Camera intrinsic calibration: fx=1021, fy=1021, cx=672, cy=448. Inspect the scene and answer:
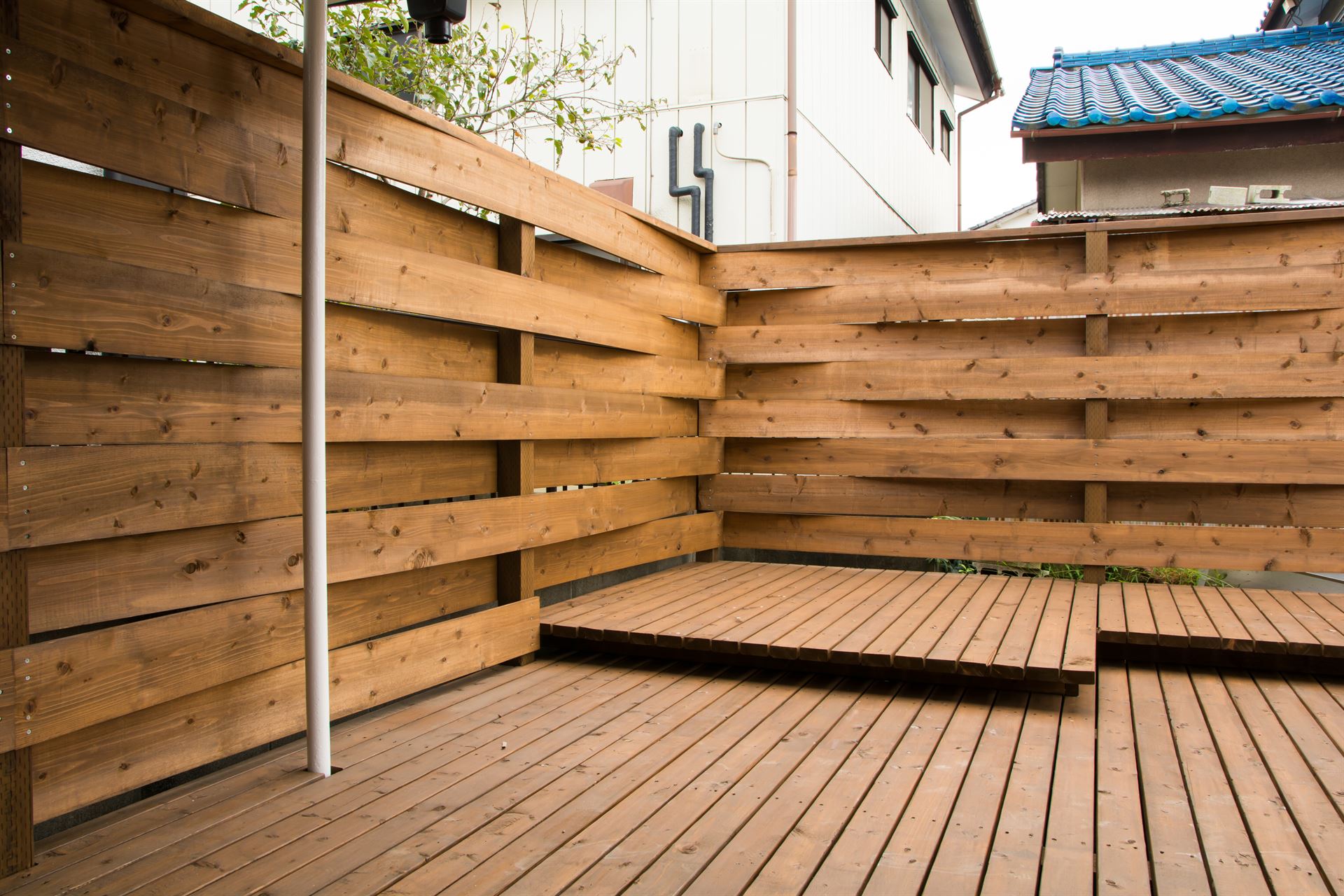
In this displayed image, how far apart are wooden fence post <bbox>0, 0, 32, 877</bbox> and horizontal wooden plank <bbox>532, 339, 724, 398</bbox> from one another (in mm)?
1924

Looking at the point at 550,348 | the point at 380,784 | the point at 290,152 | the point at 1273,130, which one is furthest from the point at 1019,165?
the point at 380,784

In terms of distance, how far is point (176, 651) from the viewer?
87.4 inches

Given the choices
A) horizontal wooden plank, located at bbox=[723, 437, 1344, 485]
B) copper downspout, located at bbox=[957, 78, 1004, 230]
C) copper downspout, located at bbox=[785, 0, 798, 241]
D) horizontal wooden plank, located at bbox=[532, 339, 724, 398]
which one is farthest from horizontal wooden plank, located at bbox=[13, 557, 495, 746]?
copper downspout, located at bbox=[957, 78, 1004, 230]

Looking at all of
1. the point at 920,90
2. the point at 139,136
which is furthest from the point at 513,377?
the point at 920,90

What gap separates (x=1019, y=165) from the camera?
22.8ft

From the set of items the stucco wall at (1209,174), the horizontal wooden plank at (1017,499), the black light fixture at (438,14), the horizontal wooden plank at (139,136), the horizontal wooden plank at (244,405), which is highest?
the stucco wall at (1209,174)

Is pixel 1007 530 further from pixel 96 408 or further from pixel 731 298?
pixel 96 408

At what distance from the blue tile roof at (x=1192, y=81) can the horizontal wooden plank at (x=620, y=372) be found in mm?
3152

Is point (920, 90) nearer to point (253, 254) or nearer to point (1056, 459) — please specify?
point (1056, 459)

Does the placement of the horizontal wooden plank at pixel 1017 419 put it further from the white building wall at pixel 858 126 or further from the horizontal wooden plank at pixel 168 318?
the white building wall at pixel 858 126

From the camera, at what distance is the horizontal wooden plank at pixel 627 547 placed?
155 inches

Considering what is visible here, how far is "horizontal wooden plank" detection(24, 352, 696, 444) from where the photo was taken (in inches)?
79.4

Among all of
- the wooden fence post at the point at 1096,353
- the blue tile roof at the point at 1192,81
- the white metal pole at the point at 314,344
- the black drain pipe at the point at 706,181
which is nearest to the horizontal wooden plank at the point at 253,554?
the white metal pole at the point at 314,344

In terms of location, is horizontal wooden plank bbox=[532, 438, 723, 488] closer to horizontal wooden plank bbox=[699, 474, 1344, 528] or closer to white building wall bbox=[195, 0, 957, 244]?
horizontal wooden plank bbox=[699, 474, 1344, 528]
